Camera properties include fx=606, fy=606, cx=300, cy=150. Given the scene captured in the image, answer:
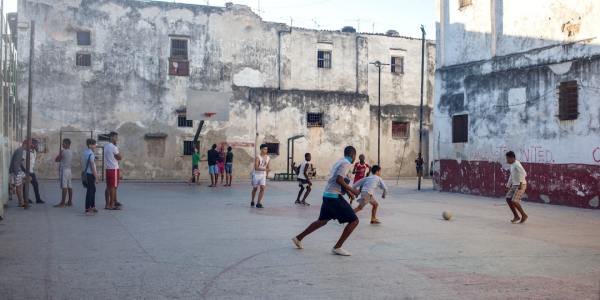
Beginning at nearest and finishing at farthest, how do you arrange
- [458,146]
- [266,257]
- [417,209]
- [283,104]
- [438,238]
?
1. [266,257]
2. [438,238]
3. [417,209]
4. [458,146]
5. [283,104]

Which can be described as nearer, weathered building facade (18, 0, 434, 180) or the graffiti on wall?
the graffiti on wall

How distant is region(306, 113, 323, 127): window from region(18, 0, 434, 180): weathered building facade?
57mm

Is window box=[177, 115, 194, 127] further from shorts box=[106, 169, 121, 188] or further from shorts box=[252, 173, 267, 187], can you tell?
shorts box=[106, 169, 121, 188]

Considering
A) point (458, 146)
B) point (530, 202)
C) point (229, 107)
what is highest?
point (229, 107)

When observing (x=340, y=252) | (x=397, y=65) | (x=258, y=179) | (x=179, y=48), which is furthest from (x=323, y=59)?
(x=340, y=252)

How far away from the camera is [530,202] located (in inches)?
763

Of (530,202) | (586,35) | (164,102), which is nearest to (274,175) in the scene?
(164,102)

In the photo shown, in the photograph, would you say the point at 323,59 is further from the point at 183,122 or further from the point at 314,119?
the point at 183,122

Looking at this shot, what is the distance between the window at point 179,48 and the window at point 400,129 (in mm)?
13340

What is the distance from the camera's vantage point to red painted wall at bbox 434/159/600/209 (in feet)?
57.5

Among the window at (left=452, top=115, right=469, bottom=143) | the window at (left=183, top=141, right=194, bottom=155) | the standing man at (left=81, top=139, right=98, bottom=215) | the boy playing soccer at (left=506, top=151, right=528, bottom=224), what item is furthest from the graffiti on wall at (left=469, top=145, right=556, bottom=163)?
the window at (left=183, top=141, right=194, bottom=155)

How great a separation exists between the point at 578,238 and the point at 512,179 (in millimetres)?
2567

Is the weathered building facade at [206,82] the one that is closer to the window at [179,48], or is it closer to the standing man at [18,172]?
the window at [179,48]

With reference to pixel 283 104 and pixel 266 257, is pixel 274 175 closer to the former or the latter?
pixel 283 104
